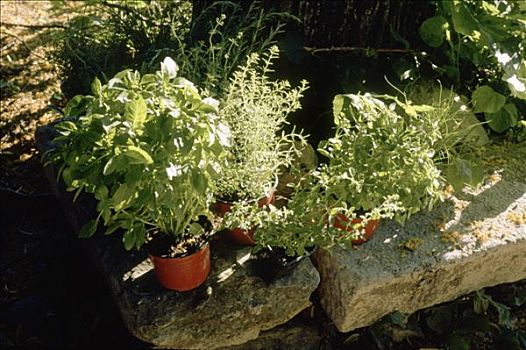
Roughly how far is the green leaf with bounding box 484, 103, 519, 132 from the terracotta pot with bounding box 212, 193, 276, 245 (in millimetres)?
1070

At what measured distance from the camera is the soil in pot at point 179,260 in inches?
75.1

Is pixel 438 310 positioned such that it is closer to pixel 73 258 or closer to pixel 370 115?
pixel 370 115

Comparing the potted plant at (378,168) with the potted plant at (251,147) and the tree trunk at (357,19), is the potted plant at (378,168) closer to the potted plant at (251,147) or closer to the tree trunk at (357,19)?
the potted plant at (251,147)

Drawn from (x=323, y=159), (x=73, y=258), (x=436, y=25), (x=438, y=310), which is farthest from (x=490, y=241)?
(x=73, y=258)

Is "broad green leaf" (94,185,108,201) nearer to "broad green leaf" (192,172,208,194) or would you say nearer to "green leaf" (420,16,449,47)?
"broad green leaf" (192,172,208,194)

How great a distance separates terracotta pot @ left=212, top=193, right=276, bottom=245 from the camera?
6.88ft

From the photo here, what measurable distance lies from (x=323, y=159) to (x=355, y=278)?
25.6 inches

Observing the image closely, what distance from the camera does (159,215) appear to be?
177cm

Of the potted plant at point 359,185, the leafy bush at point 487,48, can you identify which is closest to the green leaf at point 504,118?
the leafy bush at point 487,48

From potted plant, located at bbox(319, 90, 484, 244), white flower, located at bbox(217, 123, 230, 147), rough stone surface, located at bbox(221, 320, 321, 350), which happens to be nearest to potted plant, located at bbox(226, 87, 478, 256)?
potted plant, located at bbox(319, 90, 484, 244)

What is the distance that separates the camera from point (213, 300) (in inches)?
79.9

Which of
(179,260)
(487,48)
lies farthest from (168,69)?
(487,48)

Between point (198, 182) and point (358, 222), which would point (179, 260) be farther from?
point (358, 222)

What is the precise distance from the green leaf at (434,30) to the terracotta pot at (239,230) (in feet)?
3.34
